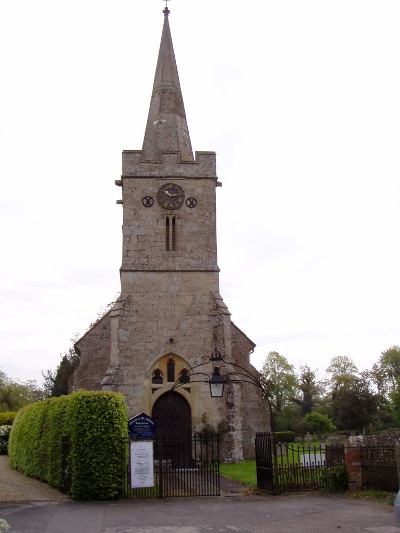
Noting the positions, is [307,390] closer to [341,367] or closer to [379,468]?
[341,367]

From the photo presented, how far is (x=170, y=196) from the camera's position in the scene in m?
27.4

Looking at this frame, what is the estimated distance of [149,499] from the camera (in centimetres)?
1458

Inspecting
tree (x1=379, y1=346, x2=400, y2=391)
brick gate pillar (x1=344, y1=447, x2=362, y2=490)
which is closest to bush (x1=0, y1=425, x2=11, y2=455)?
brick gate pillar (x1=344, y1=447, x2=362, y2=490)

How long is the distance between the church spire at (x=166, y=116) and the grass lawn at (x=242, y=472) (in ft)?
45.9

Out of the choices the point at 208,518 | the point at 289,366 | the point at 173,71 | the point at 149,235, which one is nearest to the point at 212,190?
the point at 149,235

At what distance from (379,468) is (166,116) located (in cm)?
2070

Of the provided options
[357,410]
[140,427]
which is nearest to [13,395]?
[357,410]

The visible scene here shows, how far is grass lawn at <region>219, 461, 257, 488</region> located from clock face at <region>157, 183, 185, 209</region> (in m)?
11.5

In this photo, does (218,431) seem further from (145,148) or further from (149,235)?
(145,148)

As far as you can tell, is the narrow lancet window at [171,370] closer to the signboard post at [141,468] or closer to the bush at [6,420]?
the signboard post at [141,468]

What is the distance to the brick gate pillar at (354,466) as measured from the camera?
1424 cm

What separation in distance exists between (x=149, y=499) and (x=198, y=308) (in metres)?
12.2

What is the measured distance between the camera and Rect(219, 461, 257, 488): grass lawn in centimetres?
1777

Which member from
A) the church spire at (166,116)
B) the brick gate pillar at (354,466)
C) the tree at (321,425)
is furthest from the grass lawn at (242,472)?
the tree at (321,425)
